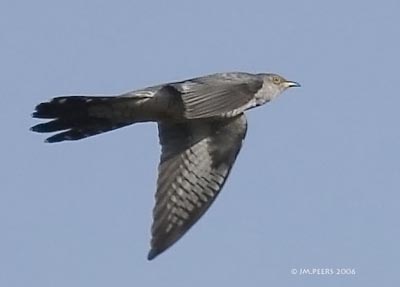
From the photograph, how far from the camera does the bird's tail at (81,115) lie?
16172mm

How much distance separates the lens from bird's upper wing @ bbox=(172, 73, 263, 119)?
15.8 metres

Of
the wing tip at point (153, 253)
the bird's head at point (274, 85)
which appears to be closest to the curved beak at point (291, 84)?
the bird's head at point (274, 85)

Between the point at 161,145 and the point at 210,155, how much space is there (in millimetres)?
562

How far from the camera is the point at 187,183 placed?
16938mm

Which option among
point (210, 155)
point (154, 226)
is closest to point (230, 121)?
point (210, 155)

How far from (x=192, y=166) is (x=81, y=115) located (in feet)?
4.67

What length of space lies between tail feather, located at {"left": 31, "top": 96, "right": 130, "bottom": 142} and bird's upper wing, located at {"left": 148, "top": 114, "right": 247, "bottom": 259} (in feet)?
2.36

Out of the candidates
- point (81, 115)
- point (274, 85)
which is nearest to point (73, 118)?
point (81, 115)

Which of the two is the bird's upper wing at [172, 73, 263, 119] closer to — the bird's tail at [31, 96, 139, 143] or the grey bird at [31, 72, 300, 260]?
the grey bird at [31, 72, 300, 260]

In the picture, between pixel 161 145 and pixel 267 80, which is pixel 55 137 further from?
pixel 267 80

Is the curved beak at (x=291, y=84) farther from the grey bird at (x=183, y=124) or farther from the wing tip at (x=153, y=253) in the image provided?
the wing tip at (x=153, y=253)

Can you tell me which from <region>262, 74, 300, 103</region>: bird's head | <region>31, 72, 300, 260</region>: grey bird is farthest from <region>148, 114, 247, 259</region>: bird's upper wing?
<region>262, 74, 300, 103</region>: bird's head

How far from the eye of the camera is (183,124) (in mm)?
17078

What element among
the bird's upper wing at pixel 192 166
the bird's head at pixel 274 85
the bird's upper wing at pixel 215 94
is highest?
the bird's head at pixel 274 85
